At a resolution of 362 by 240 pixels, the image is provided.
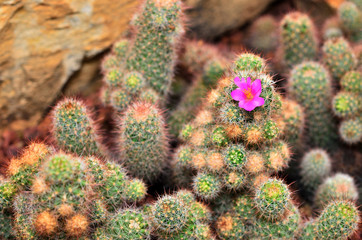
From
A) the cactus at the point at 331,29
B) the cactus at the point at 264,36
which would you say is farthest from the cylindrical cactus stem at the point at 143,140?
the cactus at the point at 331,29

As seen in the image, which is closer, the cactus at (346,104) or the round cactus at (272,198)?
the round cactus at (272,198)

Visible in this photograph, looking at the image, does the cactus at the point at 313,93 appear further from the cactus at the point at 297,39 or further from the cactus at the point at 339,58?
the cactus at the point at 297,39

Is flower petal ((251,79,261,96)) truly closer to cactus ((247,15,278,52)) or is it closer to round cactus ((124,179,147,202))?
round cactus ((124,179,147,202))

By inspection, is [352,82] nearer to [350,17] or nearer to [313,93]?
[313,93]

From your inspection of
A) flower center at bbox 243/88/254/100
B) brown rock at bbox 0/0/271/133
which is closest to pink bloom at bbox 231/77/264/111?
flower center at bbox 243/88/254/100

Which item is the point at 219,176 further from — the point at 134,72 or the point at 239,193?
the point at 134,72

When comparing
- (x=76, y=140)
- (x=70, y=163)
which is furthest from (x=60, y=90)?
(x=70, y=163)
